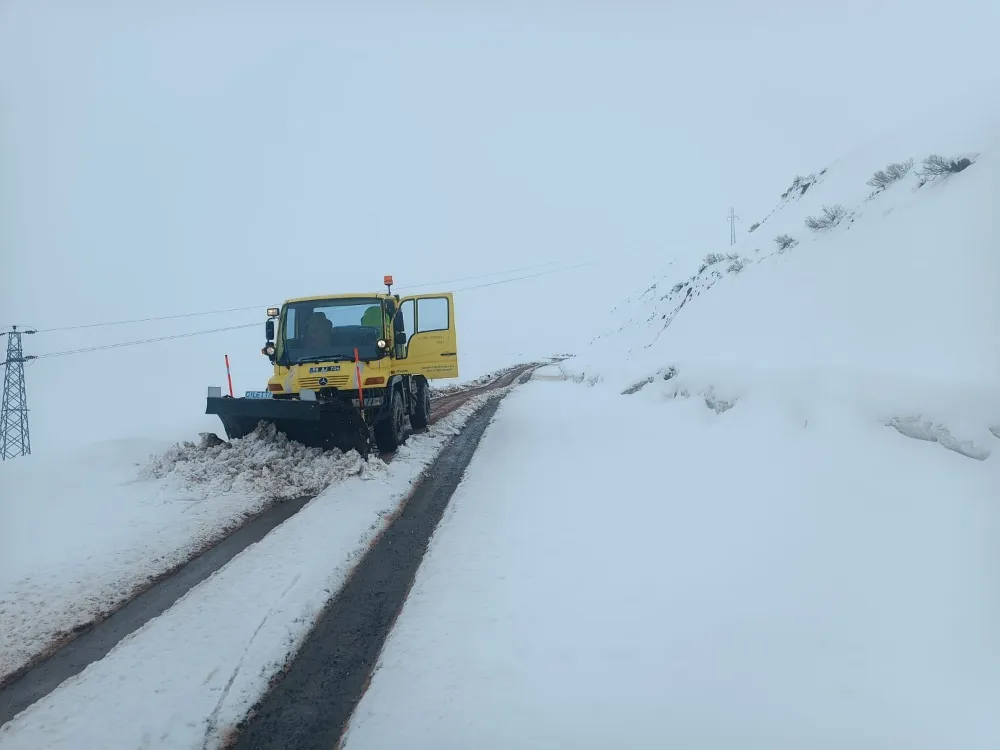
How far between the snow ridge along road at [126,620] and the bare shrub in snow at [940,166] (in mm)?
8944

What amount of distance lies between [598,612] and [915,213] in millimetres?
6577

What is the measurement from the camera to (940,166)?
7.66 meters

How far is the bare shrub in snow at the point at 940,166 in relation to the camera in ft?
24.3

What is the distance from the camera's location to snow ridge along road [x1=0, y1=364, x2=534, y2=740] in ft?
10.8

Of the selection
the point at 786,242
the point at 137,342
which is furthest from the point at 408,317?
the point at 137,342

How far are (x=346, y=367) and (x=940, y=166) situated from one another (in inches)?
343

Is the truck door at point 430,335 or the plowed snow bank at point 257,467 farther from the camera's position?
the truck door at point 430,335

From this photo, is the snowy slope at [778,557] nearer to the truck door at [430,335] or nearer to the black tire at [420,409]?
the truck door at [430,335]

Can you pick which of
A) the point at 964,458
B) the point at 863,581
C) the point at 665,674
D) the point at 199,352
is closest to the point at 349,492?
the point at 665,674

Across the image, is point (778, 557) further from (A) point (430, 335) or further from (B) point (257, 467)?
(A) point (430, 335)

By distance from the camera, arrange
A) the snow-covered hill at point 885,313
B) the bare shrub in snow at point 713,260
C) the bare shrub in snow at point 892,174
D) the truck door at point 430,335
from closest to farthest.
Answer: the snow-covered hill at point 885,313, the bare shrub in snow at point 892,174, the truck door at point 430,335, the bare shrub in snow at point 713,260

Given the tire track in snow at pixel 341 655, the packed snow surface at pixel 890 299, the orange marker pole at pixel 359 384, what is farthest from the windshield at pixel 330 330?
the packed snow surface at pixel 890 299

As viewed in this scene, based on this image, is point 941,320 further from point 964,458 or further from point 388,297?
point 388,297

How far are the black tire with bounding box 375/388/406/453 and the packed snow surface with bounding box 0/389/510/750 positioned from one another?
3.78 metres
